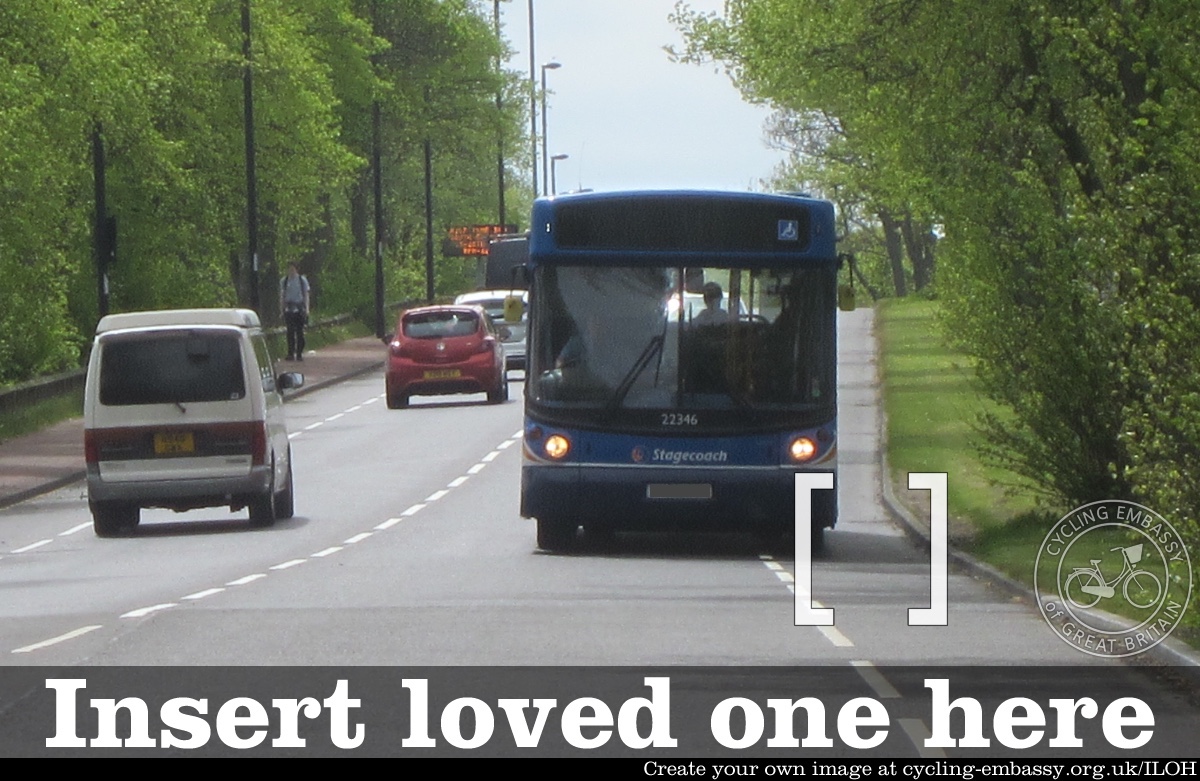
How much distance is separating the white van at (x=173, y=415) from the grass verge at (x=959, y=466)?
676cm

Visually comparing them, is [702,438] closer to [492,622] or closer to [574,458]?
[574,458]

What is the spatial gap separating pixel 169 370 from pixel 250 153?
3107cm

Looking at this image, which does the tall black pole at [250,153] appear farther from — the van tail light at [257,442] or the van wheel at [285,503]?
the van tail light at [257,442]

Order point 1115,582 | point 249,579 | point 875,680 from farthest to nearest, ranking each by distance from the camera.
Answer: point 249,579 → point 1115,582 → point 875,680

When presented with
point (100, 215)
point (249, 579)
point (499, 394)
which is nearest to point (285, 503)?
point (249, 579)

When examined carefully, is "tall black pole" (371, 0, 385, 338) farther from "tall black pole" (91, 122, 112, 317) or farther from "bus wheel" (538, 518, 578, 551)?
"bus wheel" (538, 518, 578, 551)

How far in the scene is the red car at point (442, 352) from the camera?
44.3 meters

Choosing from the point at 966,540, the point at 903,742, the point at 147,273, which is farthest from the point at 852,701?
the point at 147,273

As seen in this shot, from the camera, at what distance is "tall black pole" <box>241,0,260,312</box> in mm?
53719

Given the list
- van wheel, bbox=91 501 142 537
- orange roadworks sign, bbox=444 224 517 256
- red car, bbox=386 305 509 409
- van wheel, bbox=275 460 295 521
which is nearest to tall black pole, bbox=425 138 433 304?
orange roadworks sign, bbox=444 224 517 256

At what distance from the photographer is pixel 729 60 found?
52.9 meters

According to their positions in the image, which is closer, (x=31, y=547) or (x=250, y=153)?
(x=31, y=547)

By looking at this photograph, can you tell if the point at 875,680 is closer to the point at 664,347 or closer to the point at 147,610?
the point at 147,610

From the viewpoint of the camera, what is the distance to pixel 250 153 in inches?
2141
